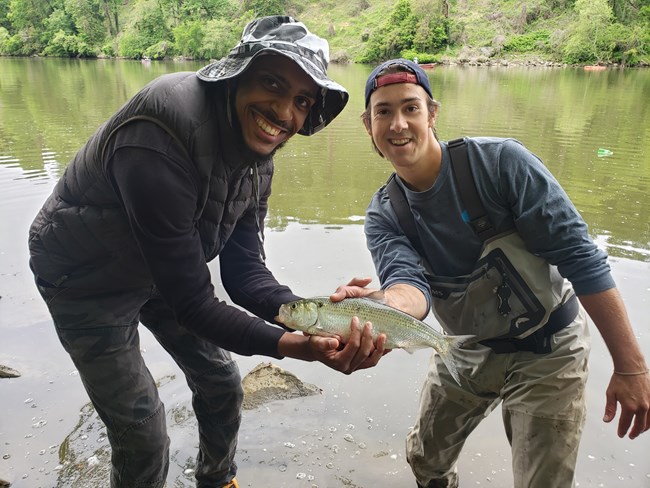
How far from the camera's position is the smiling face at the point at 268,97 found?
233cm

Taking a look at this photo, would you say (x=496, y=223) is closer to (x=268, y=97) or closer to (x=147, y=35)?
(x=268, y=97)

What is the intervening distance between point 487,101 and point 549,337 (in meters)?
25.1

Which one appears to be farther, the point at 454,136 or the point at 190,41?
the point at 190,41

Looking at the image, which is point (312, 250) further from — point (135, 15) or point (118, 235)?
point (135, 15)

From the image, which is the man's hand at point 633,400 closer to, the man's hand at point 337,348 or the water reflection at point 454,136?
the man's hand at point 337,348

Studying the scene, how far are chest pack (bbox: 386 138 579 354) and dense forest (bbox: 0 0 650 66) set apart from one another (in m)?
65.5

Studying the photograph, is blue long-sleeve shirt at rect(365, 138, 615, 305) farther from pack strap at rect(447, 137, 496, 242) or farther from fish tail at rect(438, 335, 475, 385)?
fish tail at rect(438, 335, 475, 385)

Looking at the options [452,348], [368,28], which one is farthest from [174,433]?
[368,28]

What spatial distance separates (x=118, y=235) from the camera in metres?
2.48

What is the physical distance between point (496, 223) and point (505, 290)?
386 mm

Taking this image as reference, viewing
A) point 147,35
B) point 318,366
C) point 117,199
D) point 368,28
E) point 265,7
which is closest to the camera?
point 117,199

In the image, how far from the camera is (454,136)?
16359mm

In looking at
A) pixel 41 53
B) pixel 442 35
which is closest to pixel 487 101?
pixel 442 35

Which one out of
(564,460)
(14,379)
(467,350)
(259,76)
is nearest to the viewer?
(259,76)
